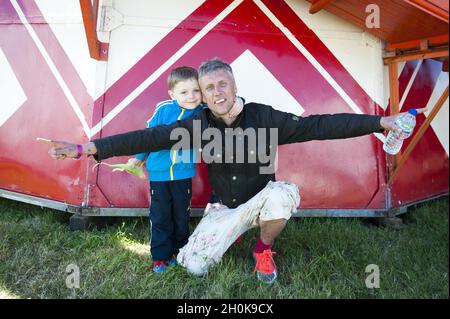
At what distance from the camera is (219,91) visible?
252 centimetres

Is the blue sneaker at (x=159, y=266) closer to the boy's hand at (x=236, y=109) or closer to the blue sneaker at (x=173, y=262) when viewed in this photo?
the blue sneaker at (x=173, y=262)

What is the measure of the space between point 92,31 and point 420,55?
2.50 metres

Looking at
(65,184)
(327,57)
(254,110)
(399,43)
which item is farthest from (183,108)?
(399,43)

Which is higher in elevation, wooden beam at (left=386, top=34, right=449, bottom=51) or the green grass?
wooden beam at (left=386, top=34, right=449, bottom=51)

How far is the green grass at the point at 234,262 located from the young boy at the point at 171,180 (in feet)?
0.64

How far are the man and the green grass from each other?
0.25m

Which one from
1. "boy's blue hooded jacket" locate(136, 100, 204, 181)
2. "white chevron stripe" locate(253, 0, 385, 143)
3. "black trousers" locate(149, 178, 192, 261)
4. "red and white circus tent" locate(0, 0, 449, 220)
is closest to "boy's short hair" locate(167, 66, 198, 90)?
"boy's blue hooded jacket" locate(136, 100, 204, 181)

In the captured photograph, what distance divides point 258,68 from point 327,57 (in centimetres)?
61

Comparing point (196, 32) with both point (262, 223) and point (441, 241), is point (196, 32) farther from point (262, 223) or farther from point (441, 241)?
point (441, 241)

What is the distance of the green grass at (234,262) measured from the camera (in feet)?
7.82

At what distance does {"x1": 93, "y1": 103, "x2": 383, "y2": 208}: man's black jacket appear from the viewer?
235cm

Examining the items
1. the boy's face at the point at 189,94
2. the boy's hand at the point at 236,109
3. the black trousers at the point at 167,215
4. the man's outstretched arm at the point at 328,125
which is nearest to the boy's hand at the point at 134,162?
the black trousers at the point at 167,215

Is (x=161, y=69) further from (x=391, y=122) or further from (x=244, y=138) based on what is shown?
(x=391, y=122)

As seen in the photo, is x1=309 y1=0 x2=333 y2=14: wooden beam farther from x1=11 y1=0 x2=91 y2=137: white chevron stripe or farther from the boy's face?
x1=11 y1=0 x2=91 y2=137: white chevron stripe
